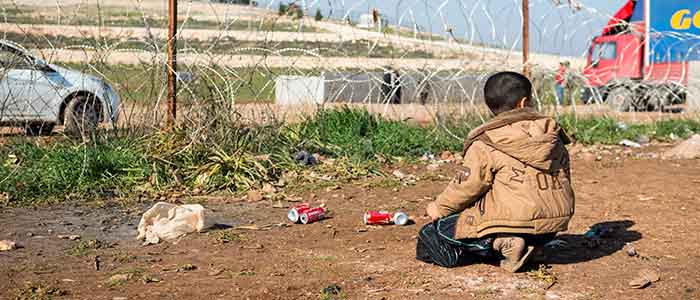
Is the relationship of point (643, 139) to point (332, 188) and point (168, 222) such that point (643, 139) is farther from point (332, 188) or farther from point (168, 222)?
point (168, 222)

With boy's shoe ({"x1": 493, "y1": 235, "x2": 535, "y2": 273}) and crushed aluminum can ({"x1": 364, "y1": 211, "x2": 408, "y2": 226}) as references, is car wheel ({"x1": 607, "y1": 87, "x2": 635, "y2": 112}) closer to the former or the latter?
crushed aluminum can ({"x1": 364, "y1": 211, "x2": 408, "y2": 226})

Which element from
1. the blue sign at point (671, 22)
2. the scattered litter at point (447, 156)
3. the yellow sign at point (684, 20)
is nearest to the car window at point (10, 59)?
the scattered litter at point (447, 156)

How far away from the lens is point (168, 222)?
5227 mm

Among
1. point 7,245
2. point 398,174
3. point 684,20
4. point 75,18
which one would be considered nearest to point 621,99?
point 684,20

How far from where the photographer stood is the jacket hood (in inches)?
160

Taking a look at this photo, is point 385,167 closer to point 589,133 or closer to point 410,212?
point 410,212

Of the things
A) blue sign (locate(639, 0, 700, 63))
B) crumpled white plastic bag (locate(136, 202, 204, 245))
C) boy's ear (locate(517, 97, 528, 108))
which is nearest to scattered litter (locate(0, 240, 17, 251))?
crumpled white plastic bag (locate(136, 202, 204, 245))

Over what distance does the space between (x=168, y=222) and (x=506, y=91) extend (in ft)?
7.20

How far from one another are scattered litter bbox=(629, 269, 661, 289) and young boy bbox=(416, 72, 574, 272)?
41 cm

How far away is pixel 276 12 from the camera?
8094 millimetres

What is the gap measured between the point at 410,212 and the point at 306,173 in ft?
4.58

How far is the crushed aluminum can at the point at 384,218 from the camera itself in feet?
18.2

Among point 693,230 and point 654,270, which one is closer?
point 654,270

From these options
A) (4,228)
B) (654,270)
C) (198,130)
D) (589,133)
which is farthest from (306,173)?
(589,133)
